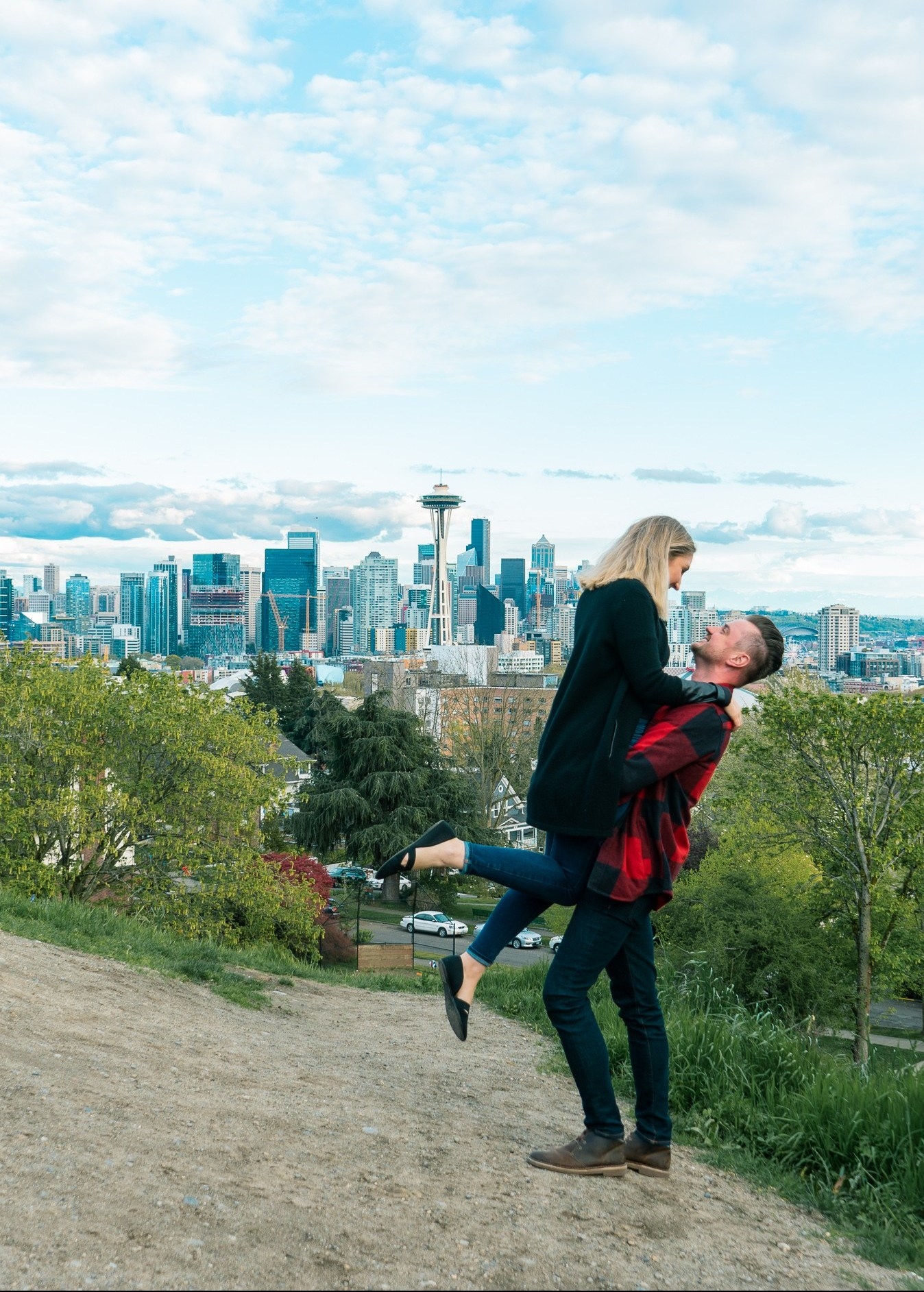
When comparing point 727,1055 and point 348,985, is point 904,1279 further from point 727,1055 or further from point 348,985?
point 348,985

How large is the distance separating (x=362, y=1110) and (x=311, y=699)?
2055 inches

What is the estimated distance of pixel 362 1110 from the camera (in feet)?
12.5

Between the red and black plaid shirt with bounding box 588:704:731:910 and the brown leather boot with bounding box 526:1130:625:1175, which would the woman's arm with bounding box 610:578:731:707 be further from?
the brown leather boot with bounding box 526:1130:625:1175

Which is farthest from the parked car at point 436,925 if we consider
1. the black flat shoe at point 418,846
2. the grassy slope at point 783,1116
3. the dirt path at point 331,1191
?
the black flat shoe at point 418,846

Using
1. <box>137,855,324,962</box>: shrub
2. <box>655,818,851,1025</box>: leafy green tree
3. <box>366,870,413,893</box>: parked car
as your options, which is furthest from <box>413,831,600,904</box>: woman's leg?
<box>366,870,413,893</box>: parked car

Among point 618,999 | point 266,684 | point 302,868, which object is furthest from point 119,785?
point 266,684

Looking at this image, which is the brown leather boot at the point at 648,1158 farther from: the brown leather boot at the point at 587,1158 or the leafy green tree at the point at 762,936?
the leafy green tree at the point at 762,936

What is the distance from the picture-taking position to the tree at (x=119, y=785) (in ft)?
46.6

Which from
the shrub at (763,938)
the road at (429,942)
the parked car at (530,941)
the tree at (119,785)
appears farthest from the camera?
the parked car at (530,941)

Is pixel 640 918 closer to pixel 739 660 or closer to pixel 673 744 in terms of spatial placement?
pixel 673 744

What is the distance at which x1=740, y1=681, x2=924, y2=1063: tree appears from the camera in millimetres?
17562

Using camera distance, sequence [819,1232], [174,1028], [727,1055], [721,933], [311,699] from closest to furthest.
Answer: [819,1232]
[727,1055]
[174,1028]
[721,933]
[311,699]

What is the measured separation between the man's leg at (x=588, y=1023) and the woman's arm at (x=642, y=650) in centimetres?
65

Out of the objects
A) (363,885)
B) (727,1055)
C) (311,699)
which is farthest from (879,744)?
(311,699)
